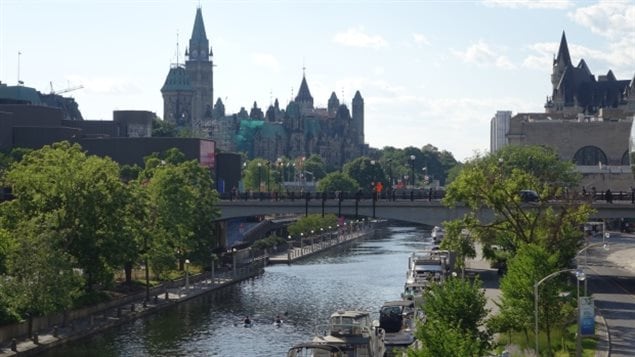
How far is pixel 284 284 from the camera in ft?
427

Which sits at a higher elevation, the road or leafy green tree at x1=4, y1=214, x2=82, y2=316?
leafy green tree at x1=4, y1=214, x2=82, y2=316

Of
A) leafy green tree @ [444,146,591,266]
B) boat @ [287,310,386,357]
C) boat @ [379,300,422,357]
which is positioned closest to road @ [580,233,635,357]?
leafy green tree @ [444,146,591,266]

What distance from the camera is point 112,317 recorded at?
98.1m

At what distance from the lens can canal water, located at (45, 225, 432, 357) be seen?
3388 inches

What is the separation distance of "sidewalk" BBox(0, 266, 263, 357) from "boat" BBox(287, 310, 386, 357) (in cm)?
1858

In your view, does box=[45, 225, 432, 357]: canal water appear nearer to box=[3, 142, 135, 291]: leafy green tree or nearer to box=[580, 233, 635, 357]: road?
box=[3, 142, 135, 291]: leafy green tree

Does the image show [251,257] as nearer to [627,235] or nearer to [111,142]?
[111,142]

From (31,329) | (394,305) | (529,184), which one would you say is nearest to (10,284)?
(31,329)

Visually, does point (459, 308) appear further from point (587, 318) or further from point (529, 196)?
point (529, 196)

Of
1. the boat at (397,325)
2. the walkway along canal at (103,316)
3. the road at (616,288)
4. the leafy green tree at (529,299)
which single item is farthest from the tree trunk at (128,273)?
the leafy green tree at (529,299)

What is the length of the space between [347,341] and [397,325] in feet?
38.1

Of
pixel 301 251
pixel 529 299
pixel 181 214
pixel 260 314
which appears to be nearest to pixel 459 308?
pixel 529 299

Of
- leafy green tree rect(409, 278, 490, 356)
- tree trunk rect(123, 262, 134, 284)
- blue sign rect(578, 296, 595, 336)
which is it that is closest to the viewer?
leafy green tree rect(409, 278, 490, 356)

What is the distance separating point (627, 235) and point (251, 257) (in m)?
57.5
